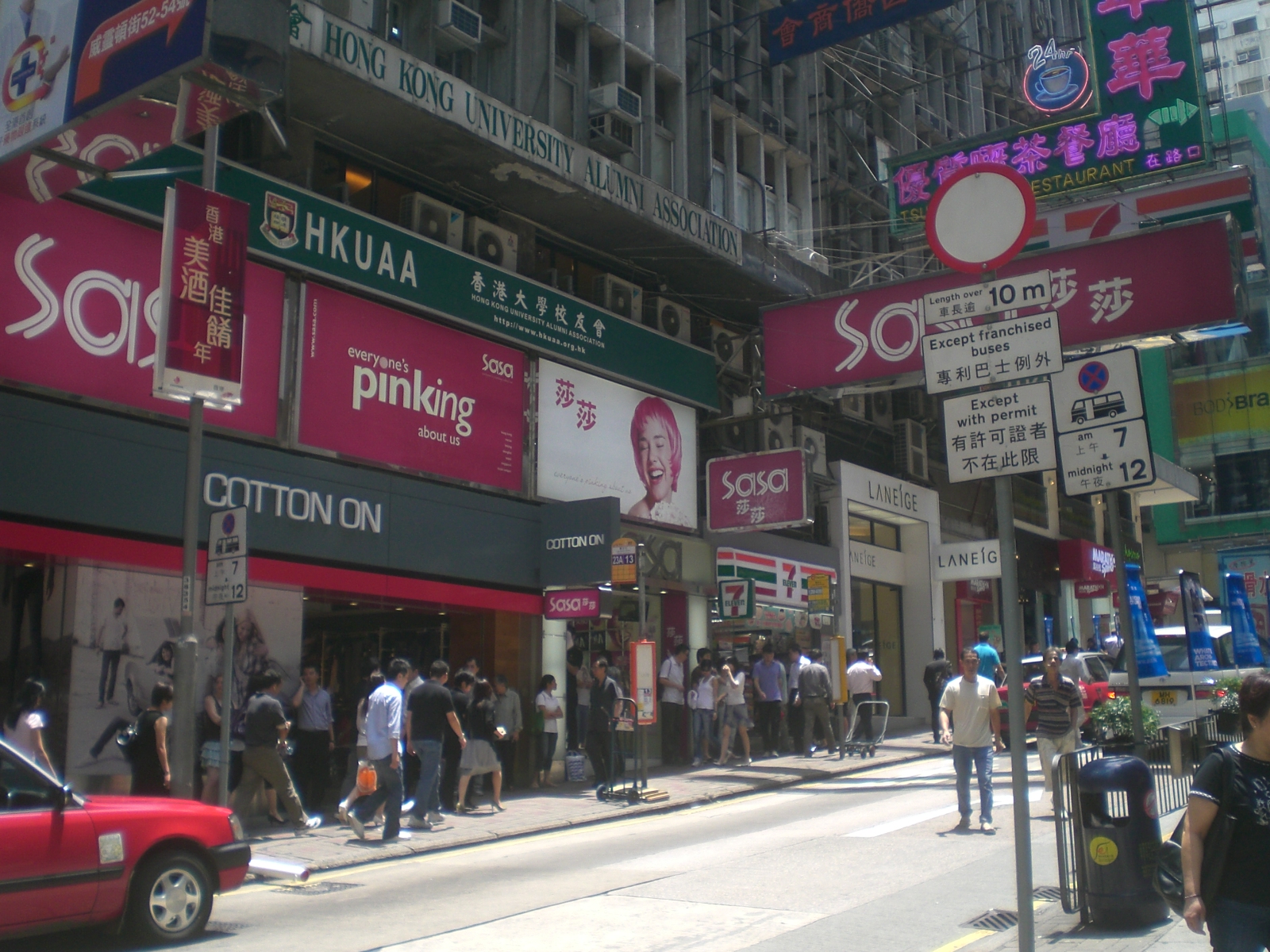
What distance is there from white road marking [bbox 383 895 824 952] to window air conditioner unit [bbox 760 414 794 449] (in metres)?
16.3

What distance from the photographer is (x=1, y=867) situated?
21.8 ft

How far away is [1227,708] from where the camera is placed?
14414 mm

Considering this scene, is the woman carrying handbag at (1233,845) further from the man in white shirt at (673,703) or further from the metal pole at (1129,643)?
the man in white shirt at (673,703)

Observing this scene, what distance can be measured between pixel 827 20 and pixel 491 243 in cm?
715

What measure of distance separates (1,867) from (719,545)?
16047 mm

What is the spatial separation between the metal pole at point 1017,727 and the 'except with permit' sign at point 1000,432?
0.39 feet

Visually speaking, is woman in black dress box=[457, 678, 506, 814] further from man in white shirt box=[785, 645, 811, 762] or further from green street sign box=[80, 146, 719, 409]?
man in white shirt box=[785, 645, 811, 762]

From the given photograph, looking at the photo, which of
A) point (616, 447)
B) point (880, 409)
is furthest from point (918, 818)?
point (880, 409)

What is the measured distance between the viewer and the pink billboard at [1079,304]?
657 inches

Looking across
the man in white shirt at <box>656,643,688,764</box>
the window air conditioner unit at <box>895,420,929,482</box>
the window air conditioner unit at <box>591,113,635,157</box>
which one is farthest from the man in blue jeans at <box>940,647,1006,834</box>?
the window air conditioner unit at <box>895,420,929,482</box>

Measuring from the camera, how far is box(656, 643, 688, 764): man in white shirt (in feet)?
64.4

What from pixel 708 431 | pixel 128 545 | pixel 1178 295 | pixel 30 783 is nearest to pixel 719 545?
pixel 708 431

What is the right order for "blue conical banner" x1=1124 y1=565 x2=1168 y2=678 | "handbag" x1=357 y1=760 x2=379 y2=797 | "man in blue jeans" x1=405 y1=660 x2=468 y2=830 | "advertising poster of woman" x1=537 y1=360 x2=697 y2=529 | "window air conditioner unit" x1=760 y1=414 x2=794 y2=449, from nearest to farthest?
"handbag" x1=357 y1=760 x2=379 y2=797 < "man in blue jeans" x1=405 y1=660 x2=468 y2=830 < "blue conical banner" x1=1124 y1=565 x2=1168 y2=678 < "advertising poster of woman" x1=537 y1=360 x2=697 y2=529 < "window air conditioner unit" x1=760 y1=414 x2=794 y2=449

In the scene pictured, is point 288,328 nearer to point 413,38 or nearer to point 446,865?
point 413,38
